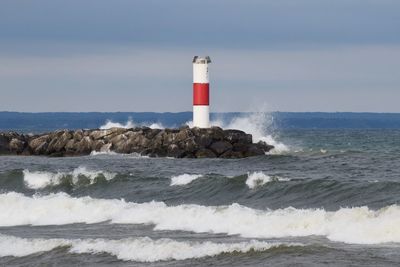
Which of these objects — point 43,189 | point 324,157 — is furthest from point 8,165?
point 324,157

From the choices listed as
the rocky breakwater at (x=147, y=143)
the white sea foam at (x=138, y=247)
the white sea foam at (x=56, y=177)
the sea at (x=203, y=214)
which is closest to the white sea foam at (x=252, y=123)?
the rocky breakwater at (x=147, y=143)

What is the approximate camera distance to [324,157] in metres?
40.1

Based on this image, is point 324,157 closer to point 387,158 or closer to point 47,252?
point 387,158

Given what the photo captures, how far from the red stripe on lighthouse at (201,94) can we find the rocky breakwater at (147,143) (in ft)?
4.09

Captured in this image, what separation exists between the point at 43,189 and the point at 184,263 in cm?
1552

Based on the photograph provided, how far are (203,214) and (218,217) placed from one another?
0.52 meters

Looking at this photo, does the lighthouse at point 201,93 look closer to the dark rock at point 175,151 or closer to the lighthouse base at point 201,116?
the lighthouse base at point 201,116

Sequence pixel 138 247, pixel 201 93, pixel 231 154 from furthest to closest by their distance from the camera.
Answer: pixel 201 93, pixel 231 154, pixel 138 247

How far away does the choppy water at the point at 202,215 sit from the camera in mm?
16922

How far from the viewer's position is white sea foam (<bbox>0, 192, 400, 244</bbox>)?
18297mm

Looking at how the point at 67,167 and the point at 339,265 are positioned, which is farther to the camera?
the point at 67,167

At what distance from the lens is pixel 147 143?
1677 inches

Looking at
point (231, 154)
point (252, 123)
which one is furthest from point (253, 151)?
point (252, 123)

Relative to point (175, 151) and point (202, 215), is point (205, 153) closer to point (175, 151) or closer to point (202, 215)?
point (175, 151)
